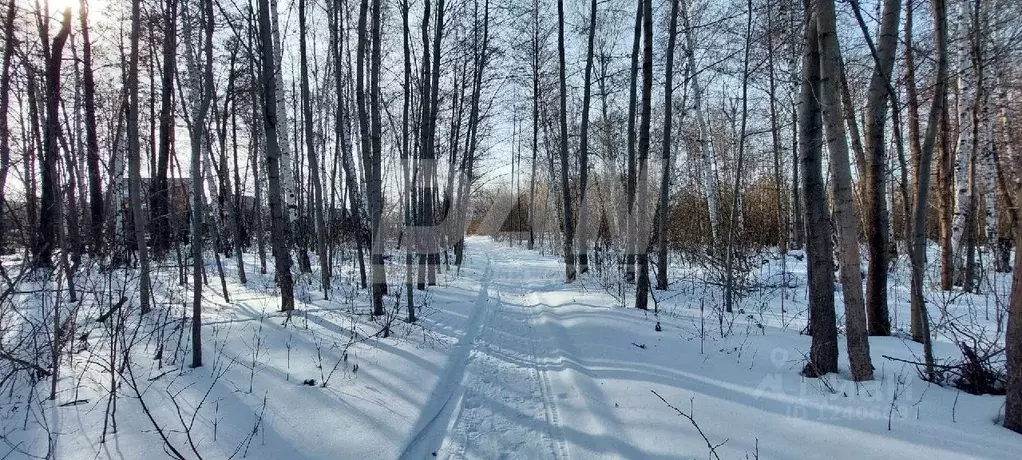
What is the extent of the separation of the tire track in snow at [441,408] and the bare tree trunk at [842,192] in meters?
3.18

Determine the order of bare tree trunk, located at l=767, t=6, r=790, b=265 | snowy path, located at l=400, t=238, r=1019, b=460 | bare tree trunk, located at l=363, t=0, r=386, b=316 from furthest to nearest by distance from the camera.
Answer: bare tree trunk, located at l=363, t=0, r=386, b=316 → bare tree trunk, located at l=767, t=6, r=790, b=265 → snowy path, located at l=400, t=238, r=1019, b=460

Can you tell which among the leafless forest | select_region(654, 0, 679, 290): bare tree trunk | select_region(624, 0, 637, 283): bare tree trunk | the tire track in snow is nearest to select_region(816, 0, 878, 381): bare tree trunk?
the leafless forest

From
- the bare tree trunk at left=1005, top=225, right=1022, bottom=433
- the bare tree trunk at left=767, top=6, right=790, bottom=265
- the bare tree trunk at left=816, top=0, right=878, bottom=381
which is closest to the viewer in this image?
the bare tree trunk at left=1005, top=225, right=1022, bottom=433

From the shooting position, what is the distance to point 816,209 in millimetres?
3814

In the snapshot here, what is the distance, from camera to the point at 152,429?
10.2 ft

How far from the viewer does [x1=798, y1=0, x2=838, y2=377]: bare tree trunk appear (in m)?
3.75

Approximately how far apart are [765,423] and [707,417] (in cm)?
37

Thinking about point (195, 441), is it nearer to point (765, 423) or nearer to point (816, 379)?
point (765, 423)

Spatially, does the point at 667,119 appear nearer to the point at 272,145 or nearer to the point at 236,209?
the point at 272,145

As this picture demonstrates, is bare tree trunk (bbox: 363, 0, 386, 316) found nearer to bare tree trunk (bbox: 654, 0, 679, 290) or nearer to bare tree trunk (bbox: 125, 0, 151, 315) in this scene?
bare tree trunk (bbox: 125, 0, 151, 315)

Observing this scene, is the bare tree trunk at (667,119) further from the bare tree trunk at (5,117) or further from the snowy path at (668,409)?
the bare tree trunk at (5,117)

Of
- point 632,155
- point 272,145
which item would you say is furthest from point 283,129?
point 632,155

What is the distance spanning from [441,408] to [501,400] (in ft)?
1.74

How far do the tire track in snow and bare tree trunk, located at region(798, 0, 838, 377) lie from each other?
3.07 metres
